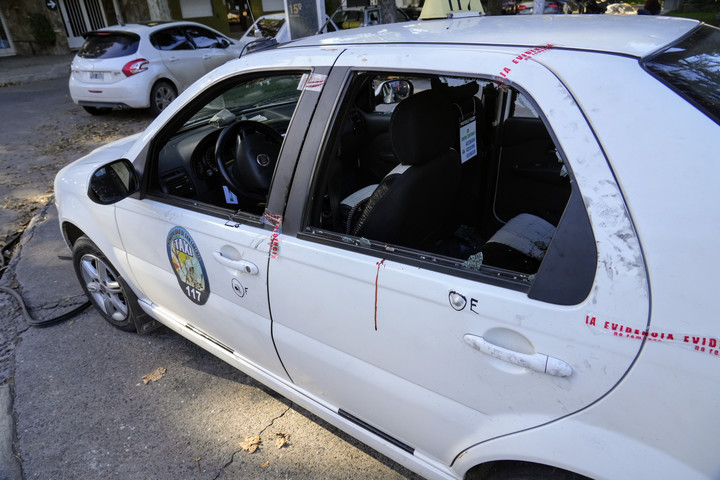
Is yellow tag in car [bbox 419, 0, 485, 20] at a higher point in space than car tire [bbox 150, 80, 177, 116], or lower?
higher

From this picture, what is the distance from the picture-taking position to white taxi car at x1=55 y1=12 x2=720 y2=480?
3.70 ft

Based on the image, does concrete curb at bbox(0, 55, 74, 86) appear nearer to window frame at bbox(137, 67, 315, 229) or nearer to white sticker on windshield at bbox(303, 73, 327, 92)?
window frame at bbox(137, 67, 315, 229)

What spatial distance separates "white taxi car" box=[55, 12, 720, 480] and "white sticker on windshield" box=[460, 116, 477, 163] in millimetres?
16

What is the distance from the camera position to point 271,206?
1.92 metres

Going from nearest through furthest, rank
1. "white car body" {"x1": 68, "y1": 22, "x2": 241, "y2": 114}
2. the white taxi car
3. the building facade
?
1. the white taxi car
2. "white car body" {"x1": 68, "y1": 22, "x2": 241, "y2": 114}
3. the building facade

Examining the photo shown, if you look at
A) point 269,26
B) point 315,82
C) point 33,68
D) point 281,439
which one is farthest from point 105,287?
point 33,68

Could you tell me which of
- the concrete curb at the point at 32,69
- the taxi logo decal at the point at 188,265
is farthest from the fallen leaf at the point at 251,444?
the concrete curb at the point at 32,69

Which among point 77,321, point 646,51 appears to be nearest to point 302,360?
point 646,51

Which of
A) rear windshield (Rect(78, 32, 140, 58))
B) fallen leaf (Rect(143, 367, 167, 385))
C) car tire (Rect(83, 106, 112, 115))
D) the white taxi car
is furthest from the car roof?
car tire (Rect(83, 106, 112, 115))

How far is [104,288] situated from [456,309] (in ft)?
8.61

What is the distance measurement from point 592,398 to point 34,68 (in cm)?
1991

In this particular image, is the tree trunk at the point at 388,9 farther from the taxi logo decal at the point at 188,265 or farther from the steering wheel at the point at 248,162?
the taxi logo decal at the point at 188,265

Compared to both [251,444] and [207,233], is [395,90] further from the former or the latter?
[251,444]

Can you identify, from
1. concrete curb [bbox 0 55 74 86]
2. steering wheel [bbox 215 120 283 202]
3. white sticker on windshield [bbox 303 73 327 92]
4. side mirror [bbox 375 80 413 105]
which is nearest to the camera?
white sticker on windshield [bbox 303 73 327 92]
